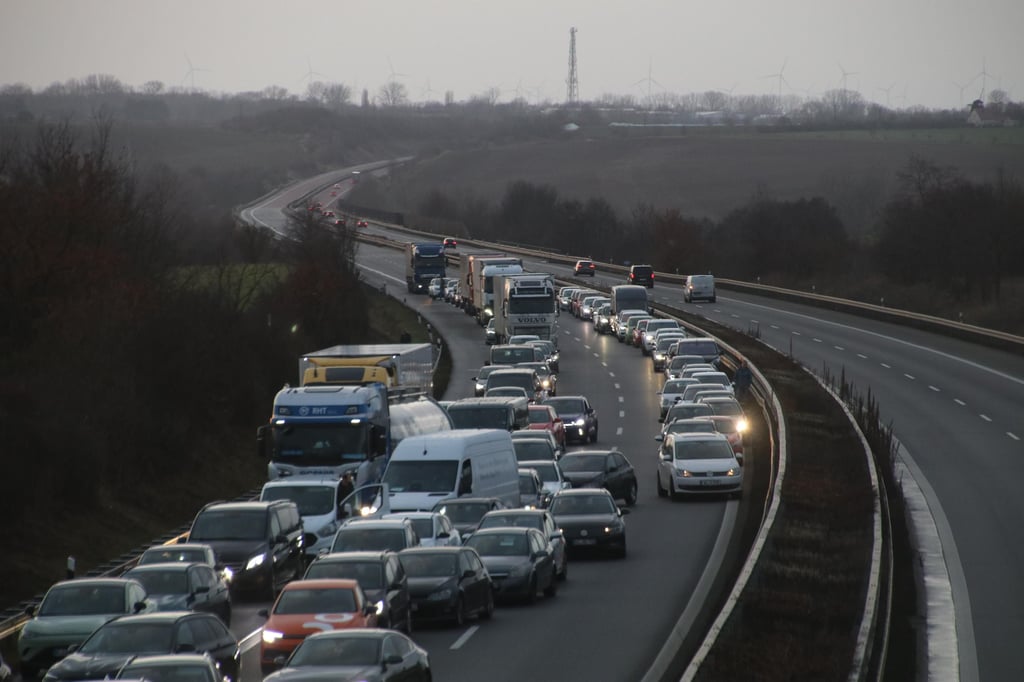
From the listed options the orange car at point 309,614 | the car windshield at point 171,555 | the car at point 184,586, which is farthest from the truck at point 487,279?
the orange car at point 309,614

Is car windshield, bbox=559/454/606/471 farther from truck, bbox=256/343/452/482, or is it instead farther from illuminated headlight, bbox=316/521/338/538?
illuminated headlight, bbox=316/521/338/538

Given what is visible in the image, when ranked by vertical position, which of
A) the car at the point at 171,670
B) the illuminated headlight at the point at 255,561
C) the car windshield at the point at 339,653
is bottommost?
the illuminated headlight at the point at 255,561

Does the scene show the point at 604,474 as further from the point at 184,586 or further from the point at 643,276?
the point at 643,276

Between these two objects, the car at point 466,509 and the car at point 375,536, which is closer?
the car at point 375,536

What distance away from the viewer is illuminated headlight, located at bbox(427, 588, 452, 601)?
832 inches

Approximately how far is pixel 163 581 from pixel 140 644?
405 cm

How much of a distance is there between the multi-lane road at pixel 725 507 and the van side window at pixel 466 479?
2781 mm

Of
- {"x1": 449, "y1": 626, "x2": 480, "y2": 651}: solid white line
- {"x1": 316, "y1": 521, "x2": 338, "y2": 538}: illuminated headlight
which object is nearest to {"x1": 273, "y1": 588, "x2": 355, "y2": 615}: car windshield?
{"x1": 449, "y1": 626, "x2": 480, "y2": 651}: solid white line

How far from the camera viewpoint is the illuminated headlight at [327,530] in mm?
27266

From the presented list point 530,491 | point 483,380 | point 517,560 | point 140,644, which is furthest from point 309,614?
point 483,380

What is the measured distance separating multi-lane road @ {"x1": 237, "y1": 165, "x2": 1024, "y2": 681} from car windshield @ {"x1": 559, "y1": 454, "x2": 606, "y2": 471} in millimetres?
1500

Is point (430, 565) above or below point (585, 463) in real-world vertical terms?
above

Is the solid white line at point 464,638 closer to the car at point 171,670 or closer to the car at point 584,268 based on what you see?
the car at point 171,670

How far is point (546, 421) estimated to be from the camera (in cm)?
4244
